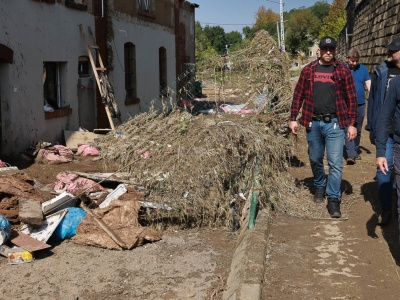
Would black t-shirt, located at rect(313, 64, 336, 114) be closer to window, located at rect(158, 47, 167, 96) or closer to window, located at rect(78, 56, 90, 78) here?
window, located at rect(78, 56, 90, 78)

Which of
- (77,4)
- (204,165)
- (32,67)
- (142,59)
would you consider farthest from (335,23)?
(204,165)

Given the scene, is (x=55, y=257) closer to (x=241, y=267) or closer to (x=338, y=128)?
(x=241, y=267)

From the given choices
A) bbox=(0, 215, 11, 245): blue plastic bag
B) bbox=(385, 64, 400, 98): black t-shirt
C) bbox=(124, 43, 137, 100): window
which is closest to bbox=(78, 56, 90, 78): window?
bbox=(124, 43, 137, 100): window

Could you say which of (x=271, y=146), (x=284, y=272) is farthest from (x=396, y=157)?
(x=271, y=146)

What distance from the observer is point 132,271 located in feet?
17.5

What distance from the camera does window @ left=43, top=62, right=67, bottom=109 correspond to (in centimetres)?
1259

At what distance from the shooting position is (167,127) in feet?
24.2

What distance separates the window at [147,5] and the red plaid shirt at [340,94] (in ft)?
42.1

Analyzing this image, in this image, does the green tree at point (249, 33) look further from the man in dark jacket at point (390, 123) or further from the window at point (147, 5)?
the man in dark jacket at point (390, 123)

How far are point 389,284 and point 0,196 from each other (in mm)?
4719

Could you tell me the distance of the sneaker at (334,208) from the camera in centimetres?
662

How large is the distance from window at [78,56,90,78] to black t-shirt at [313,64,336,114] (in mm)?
8647

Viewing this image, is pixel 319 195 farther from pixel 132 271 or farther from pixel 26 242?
pixel 26 242

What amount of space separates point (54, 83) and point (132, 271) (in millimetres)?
8558
